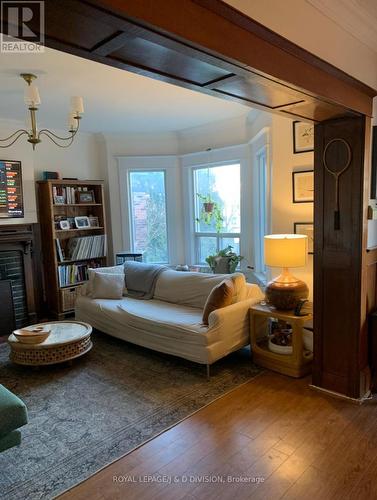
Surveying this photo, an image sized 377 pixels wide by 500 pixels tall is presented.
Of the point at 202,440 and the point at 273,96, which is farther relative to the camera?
the point at 202,440

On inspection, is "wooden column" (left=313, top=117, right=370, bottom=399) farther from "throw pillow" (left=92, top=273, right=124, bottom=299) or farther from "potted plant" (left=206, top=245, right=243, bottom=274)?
"throw pillow" (left=92, top=273, right=124, bottom=299)

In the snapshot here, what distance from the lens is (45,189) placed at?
477cm

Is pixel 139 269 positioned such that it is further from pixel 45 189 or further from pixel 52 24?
pixel 52 24

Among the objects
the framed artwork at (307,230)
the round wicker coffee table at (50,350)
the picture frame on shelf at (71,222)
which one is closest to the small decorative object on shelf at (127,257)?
the picture frame on shelf at (71,222)

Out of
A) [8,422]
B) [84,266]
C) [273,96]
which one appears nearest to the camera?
[273,96]

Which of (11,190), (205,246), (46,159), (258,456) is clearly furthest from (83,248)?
(258,456)

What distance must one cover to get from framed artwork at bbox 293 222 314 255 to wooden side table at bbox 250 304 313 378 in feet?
1.98

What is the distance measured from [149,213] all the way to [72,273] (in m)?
1.47

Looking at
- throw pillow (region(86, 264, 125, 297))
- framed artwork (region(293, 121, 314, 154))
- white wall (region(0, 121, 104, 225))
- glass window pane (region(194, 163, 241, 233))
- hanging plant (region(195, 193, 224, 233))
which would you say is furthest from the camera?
hanging plant (region(195, 193, 224, 233))

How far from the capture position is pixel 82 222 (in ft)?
17.0

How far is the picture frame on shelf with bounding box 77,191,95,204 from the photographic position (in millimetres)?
5098

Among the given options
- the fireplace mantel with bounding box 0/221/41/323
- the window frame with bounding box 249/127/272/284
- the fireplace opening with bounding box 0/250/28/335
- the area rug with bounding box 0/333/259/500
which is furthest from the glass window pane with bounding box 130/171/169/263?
the area rug with bounding box 0/333/259/500

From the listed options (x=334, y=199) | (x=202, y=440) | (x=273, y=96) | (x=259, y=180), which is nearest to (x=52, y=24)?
(x=273, y=96)

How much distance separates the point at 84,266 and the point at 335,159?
380 centimetres
